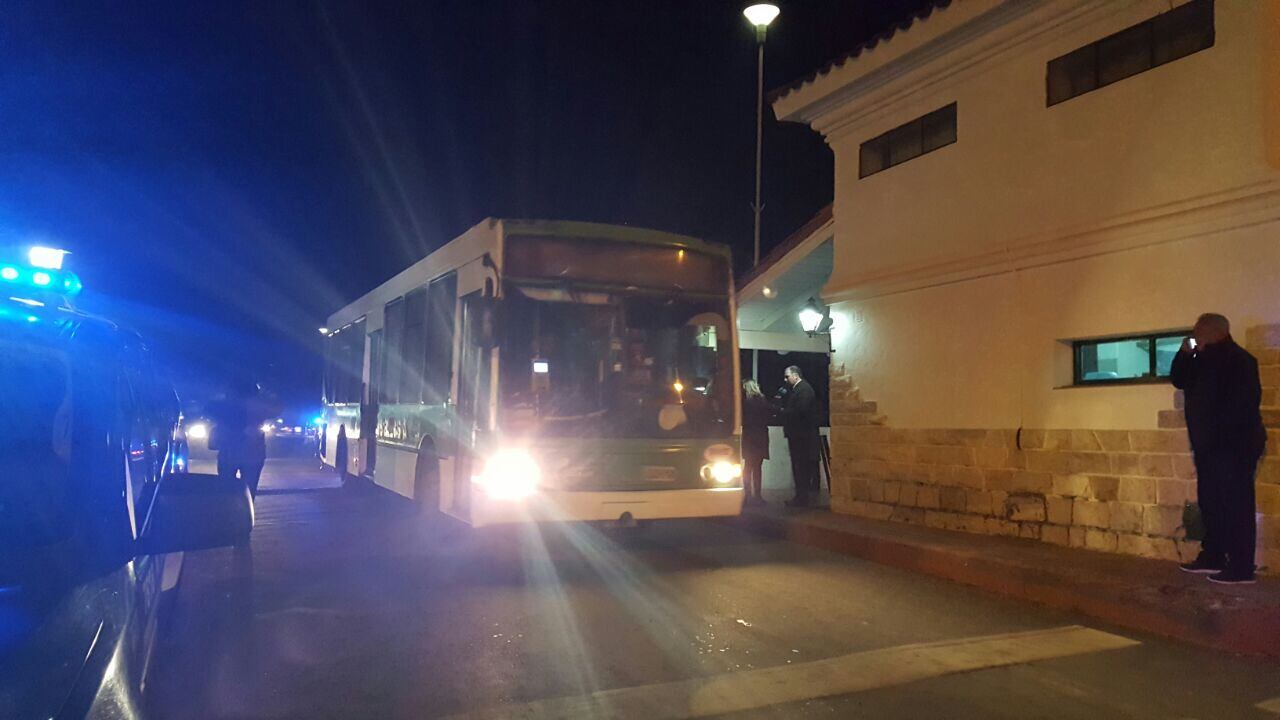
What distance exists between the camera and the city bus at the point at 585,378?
766 cm

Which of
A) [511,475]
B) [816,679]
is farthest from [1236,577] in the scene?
[511,475]

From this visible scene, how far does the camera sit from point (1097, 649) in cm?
568

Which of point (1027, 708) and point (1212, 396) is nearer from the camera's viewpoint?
point (1027, 708)

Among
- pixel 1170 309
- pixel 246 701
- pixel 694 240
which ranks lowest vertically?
pixel 246 701

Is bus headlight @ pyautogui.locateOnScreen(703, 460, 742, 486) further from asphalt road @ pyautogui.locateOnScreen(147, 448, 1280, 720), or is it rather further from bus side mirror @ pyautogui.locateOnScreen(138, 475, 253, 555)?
bus side mirror @ pyautogui.locateOnScreen(138, 475, 253, 555)

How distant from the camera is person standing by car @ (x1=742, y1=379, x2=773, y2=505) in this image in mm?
12117

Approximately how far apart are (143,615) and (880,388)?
8.86m

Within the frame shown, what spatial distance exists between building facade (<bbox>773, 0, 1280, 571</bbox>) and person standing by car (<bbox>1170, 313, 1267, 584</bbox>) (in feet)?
1.82

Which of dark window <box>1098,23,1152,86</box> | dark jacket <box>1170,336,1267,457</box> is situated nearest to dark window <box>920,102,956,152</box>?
dark window <box>1098,23,1152,86</box>

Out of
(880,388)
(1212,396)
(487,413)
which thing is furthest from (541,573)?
(1212,396)

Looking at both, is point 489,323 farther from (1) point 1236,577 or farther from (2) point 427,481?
(1) point 1236,577

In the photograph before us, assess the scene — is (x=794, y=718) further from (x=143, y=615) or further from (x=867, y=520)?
(x=867, y=520)

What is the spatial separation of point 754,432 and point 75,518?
34.3 feet

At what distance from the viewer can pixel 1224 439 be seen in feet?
21.0
